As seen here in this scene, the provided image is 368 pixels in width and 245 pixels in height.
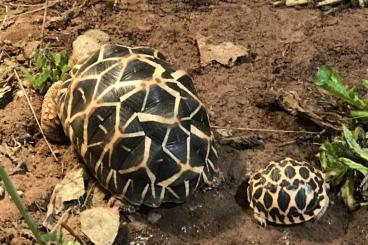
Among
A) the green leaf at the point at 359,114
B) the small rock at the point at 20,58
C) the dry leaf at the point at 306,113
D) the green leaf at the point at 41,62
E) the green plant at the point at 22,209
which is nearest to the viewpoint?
the green plant at the point at 22,209

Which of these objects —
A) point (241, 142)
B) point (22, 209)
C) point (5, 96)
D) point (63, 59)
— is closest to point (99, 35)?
point (63, 59)

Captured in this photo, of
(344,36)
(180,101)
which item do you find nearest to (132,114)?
(180,101)

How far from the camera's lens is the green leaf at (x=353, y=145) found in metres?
2.46

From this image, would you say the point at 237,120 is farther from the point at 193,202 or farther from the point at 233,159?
the point at 193,202

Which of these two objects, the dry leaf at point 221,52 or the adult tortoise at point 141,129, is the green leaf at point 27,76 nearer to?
the adult tortoise at point 141,129

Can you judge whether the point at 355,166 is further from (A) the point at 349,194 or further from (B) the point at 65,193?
(B) the point at 65,193

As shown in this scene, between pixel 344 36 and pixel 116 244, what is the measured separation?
59.5 inches

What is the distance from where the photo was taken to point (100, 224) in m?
2.34

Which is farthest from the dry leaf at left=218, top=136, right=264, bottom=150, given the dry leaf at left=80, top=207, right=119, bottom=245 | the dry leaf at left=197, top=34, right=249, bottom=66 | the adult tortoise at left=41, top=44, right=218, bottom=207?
the dry leaf at left=80, top=207, right=119, bottom=245

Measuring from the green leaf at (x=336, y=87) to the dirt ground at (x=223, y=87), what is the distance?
0.19 m

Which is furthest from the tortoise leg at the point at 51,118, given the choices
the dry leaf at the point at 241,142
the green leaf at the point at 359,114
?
the green leaf at the point at 359,114

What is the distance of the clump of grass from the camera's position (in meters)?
2.46

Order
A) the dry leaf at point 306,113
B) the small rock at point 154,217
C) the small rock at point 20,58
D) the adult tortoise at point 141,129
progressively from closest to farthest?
the adult tortoise at point 141,129, the small rock at point 154,217, the dry leaf at point 306,113, the small rock at point 20,58

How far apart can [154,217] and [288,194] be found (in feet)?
1.63
